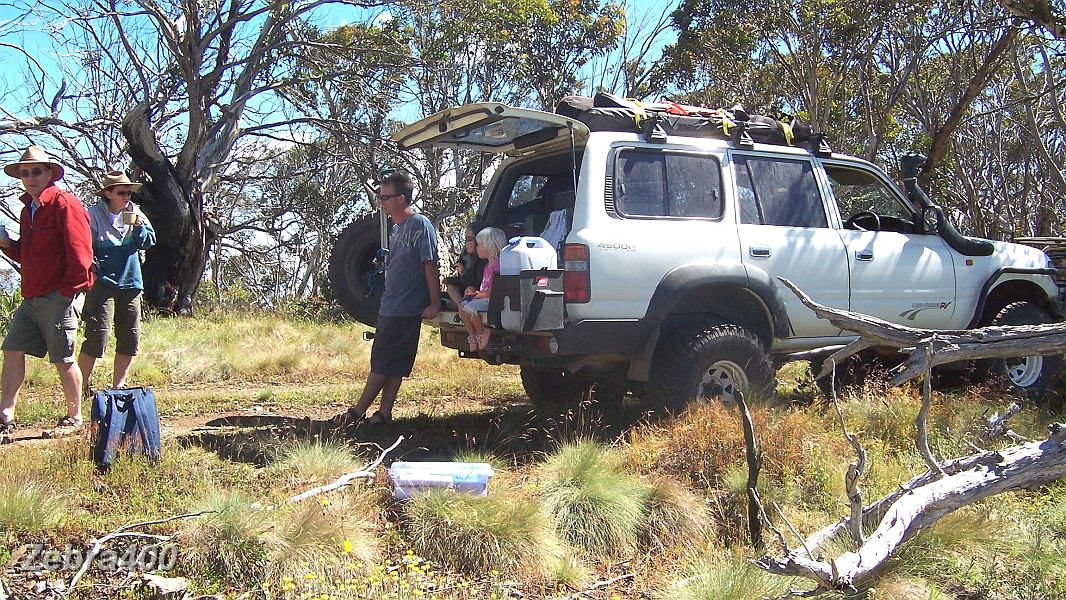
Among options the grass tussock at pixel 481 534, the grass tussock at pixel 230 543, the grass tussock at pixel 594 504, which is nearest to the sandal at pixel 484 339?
the grass tussock at pixel 594 504

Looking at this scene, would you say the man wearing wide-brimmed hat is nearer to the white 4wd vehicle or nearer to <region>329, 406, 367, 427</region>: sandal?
<region>329, 406, 367, 427</region>: sandal

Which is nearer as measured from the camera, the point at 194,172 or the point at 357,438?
the point at 357,438

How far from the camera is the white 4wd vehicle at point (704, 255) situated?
5.41 m

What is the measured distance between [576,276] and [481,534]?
170 centimetres

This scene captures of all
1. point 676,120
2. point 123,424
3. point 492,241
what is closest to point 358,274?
point 492,241

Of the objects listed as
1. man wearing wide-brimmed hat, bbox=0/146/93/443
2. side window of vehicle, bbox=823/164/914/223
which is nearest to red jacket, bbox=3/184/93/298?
man wearing wide-brimmed hat, bbox=0/146/93/443

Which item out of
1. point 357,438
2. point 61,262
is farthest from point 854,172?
point 61,262

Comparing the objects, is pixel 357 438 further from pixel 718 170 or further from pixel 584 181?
pixel 718 170

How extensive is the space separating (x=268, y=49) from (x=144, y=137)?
89.6 inches

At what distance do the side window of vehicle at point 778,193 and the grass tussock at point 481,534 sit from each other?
8.85 ft

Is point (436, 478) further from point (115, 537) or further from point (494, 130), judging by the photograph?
point (494, 130)

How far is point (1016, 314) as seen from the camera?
702 centimetres

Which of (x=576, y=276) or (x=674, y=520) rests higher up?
(x=576, y=276)

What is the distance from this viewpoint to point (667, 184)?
5.76 m
